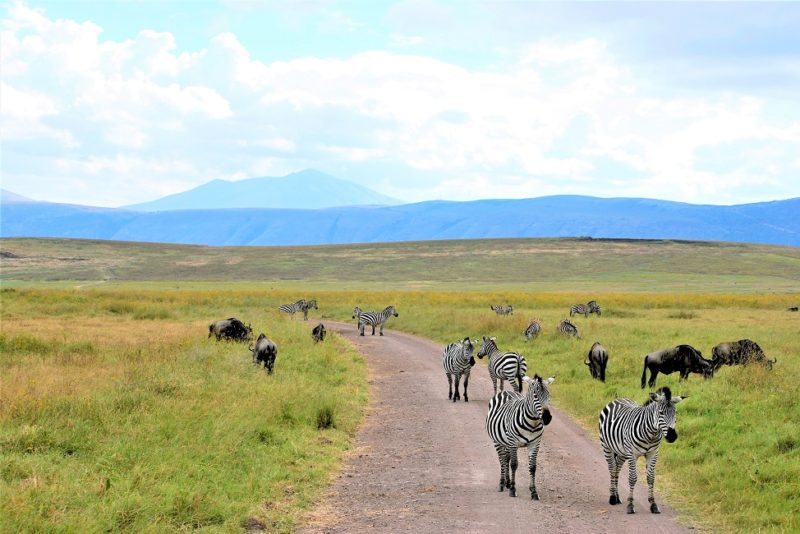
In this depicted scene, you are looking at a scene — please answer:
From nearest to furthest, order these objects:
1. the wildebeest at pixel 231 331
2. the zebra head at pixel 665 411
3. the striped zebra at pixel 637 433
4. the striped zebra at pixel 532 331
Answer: the zebra head at pixel 665 411
the striped zebra at pixel 637 433
the wildebeest at pixel 231 331
the striped zebra at pixel 532 331

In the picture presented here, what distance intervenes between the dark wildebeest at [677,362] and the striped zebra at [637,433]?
10.0 m

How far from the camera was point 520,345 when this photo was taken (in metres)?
33.2

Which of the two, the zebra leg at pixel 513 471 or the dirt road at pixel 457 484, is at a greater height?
the zebra leg at pixel 513 471

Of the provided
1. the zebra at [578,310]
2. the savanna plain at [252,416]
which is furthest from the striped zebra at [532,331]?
the zebra at [578,310]

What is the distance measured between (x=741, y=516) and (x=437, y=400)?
10846mm

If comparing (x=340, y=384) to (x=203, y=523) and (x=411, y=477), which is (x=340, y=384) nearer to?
(x=411, y=477)

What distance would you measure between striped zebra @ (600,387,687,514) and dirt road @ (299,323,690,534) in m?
0.42

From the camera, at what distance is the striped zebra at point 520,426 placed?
37.8 feet

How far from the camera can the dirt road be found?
10297 millimetres

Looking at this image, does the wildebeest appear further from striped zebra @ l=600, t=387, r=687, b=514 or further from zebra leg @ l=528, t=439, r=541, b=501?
striped zebra @ l=600, t=387, r=687, b=514

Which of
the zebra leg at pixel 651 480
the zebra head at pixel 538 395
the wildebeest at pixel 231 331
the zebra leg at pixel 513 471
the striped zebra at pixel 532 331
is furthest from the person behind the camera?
the striped zebra at pixel 532 331

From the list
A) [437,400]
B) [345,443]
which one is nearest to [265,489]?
[345,443]

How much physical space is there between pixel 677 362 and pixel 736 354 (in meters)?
2.78

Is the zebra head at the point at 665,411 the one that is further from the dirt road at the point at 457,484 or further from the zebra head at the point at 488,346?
the zebra head at the point at 488,346
